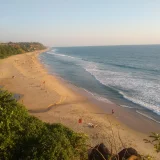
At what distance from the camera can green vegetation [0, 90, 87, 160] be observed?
10719 millimetres

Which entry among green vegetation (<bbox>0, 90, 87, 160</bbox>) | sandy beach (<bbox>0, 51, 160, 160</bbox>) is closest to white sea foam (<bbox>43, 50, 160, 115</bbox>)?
sandy beach (<bbox>0, 51, 160, 160</bbox>)

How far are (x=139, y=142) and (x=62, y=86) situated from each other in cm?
2189

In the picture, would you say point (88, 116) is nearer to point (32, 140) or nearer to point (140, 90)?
point (32, 140)

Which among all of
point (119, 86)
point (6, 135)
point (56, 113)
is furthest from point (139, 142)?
point (119, 86)

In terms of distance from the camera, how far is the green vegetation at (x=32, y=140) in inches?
422

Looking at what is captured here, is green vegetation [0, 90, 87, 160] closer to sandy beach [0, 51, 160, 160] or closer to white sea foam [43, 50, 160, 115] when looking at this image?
sandy beach [0, 51, 160, 160]

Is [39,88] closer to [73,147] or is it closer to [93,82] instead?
[93,82]

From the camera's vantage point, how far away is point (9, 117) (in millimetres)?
12547

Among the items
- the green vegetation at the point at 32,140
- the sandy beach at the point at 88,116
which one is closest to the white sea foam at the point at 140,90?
the sandy beach at the point at 88,116

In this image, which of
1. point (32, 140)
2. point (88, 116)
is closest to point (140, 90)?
point (88, 116)

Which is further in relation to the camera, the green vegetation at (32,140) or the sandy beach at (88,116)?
the sandy beach at (88,116)

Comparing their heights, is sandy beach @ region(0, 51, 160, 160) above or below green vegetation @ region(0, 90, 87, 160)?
below

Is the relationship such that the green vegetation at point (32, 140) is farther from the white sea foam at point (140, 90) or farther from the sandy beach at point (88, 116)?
the white sea foam at point (140, 90)

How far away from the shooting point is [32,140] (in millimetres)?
11906
